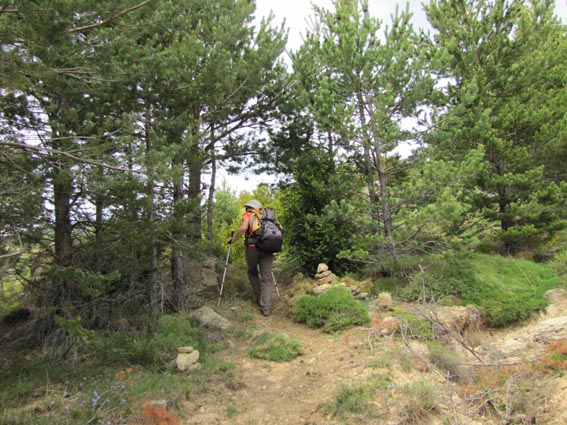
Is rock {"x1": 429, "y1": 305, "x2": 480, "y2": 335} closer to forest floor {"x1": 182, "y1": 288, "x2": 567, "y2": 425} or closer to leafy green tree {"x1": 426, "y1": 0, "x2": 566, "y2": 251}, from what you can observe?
forest floor {"x1": 182, "y1": 288, "x2": 567, "y2": 425}

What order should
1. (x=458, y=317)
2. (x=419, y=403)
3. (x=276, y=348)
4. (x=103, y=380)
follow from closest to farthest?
(x=419, y=403), (x=103, y=380), (x=276, y=348), (x=458, y=317)

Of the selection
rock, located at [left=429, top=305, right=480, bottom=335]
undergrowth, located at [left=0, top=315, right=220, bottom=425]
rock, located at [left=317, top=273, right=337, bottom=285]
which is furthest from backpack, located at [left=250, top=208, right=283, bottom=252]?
rock, located at [left=429, top=305, right=480, bottom=335]

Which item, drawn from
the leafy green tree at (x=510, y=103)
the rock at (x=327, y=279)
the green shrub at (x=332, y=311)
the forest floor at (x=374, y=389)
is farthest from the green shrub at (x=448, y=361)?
the leafy green tree at (x=510, y=103)

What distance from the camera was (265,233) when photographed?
7.39 meters

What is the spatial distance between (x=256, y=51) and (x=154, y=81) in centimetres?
239

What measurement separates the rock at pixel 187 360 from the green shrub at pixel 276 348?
0.88m

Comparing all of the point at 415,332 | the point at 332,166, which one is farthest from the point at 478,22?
the point at 415,332

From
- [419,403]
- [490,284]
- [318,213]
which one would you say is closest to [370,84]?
[318,213]

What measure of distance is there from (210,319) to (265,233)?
Result: 1.81 metres

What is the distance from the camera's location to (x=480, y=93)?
9477 mm

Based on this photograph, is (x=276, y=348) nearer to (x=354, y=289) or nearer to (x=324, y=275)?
(x=354, y=289)

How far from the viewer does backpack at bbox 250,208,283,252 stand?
7391 millimetres

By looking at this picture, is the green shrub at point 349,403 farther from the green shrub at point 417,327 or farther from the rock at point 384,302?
the rock at point 384,302

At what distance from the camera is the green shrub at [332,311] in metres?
6.44
